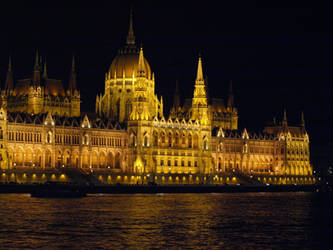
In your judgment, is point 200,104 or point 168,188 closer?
point 168,188

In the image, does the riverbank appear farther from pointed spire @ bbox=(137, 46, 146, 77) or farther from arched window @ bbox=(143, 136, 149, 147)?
pointed spire @ bbox=(137, 46, 146, 77)

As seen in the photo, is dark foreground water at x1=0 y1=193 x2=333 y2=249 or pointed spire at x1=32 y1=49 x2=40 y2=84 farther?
pointed spire at x1=32 y1=49 x2=40 y2=84

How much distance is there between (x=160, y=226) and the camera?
273ft

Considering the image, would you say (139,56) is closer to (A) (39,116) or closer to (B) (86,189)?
(A) (39,116)

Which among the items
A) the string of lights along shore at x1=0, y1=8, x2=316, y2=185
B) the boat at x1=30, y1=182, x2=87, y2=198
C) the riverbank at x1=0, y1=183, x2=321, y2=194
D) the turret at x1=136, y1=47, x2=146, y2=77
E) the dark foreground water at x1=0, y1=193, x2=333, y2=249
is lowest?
the dark foreground water at x1=0, y1=193, x2=333, y2=249

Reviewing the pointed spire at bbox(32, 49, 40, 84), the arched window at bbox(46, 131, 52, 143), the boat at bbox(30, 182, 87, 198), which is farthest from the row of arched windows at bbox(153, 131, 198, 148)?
the boat at bbox(30, 182, 87, 198)

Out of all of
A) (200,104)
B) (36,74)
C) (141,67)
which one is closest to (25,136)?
(36,74)

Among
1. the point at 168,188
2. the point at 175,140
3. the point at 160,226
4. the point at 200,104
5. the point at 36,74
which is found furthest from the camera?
the point at 200,104

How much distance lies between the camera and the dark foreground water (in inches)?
2781

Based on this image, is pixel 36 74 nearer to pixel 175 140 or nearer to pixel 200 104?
pixel 175 140

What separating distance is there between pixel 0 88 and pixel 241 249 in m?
139

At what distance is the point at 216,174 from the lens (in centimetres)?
19725

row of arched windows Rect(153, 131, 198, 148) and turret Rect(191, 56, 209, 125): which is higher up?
turret Rect(191, 56, 209, 125)

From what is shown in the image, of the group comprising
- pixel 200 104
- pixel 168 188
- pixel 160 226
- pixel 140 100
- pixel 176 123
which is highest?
pixel 200 104
